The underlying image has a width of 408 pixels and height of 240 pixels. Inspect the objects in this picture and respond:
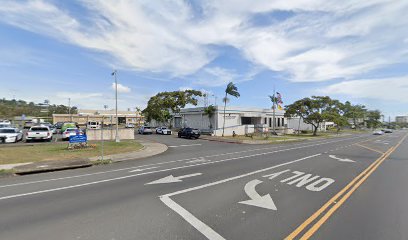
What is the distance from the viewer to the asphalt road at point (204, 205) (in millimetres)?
5387

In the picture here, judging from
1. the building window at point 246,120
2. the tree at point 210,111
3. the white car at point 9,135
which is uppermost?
the tree at point 210,111

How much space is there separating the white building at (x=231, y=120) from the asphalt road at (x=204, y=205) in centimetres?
3362

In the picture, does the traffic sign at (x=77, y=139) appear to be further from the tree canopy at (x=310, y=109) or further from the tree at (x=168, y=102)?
the tree canopy at (x=310, y=109)

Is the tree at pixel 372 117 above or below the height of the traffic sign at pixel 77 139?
above

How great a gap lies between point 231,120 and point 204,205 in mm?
41974

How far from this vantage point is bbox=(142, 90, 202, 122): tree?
177 ft

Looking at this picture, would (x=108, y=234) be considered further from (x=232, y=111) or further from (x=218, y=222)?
(x=232, y=111)

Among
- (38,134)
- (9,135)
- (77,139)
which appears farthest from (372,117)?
(9,135)

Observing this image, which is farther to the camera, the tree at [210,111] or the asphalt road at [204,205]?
the tree at [210,111]

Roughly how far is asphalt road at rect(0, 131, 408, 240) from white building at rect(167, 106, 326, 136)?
33.6 m

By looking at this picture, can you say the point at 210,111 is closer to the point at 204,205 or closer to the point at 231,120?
the point at 231,120

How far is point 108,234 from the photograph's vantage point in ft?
17.2

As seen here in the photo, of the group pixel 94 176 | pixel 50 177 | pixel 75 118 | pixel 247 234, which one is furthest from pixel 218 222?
pixel 75 118

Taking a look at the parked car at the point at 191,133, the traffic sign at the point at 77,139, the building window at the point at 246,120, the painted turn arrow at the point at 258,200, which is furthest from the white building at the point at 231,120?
the painted turn arrow at the point at 258,200
